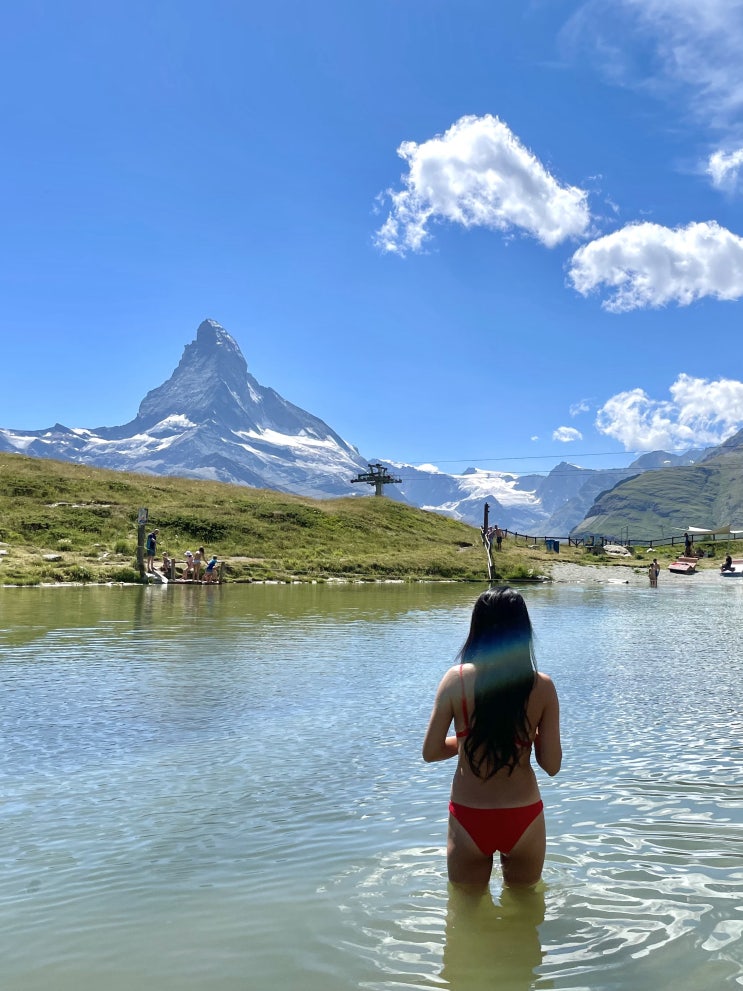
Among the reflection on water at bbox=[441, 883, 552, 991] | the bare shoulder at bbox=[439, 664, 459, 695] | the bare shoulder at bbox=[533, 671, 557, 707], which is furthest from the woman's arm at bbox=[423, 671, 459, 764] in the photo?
the reflection on water at bbox=[441, 883, 552, 991]

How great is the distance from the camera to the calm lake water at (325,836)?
220 inches

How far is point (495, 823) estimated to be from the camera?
5840mm

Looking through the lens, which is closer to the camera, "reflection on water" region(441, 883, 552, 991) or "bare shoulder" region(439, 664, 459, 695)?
"reflection on water" region(441, 883, 552, 991)

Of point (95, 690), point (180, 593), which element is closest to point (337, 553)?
point (180, 593)

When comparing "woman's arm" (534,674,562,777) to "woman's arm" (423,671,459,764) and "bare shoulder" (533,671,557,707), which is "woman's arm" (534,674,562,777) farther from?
"woman's arm" (423,671,459,764)

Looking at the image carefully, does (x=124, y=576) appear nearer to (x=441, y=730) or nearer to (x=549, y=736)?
(x=441, y=730)

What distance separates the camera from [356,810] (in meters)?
8.78

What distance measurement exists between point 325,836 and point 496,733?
3.12 meters

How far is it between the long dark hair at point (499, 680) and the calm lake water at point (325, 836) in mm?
1356

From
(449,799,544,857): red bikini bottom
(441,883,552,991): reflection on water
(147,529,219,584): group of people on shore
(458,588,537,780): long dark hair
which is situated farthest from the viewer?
(147,529,219,584): group of people on shore

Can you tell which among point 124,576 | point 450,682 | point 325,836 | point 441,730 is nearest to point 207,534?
point 124,576

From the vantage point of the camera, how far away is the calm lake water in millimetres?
5598

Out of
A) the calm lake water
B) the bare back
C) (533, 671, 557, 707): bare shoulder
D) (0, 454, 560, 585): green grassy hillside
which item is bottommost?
the calm lake water

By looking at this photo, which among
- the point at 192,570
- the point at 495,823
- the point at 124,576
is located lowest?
the point at 495,823
